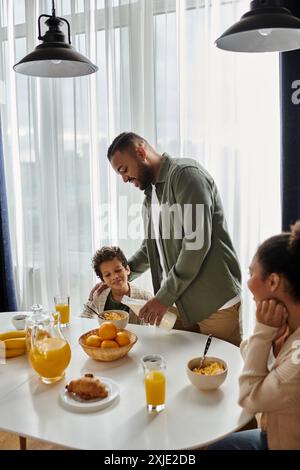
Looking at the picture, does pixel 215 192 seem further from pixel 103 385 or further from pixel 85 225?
pixel 85 225

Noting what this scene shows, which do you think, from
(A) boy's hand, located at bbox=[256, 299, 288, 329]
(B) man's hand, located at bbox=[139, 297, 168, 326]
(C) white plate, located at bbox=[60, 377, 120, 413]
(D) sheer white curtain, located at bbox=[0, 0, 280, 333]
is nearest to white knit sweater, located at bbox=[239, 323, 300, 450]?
(A) boy's hand, located at bbox=[256, 299, 288, 329]

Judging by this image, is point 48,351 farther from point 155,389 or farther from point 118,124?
point 118,124

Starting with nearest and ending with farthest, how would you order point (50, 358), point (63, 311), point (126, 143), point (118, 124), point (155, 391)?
point (155, 391), point (50, 358), point (63, 311), point (126, 143), point (118, 124)

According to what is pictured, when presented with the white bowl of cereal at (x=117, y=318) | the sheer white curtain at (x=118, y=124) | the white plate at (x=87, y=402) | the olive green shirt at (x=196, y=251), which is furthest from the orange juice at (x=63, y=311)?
the sheer white curtain at (x=118, y=124)

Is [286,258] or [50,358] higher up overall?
[286,258]

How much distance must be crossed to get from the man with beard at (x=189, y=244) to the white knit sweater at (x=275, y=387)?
60 centimetres

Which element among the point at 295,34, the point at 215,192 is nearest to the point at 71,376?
the point at 215,192

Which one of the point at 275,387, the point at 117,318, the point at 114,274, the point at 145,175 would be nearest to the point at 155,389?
the point at 275,387

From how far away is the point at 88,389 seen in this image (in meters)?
1.17

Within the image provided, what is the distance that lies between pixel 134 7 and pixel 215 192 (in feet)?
4.60

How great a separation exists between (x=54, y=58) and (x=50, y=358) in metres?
0.99

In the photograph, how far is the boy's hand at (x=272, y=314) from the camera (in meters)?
1.10

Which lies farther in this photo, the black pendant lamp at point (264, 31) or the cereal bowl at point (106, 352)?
the cereal bowl at point (106, 352)

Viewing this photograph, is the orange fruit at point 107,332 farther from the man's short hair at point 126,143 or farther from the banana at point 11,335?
the man's short hair at point 126,143
